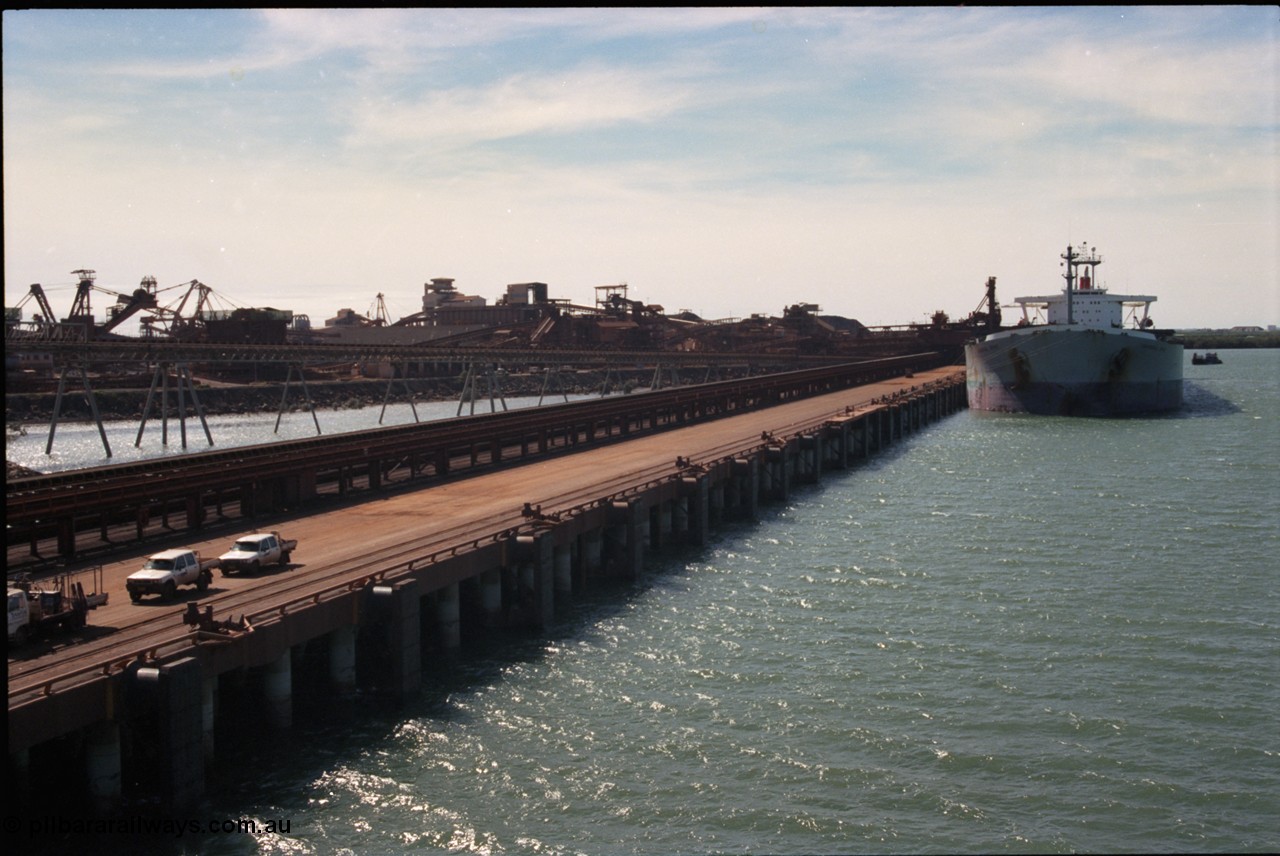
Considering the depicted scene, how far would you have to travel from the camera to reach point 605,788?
822 inches

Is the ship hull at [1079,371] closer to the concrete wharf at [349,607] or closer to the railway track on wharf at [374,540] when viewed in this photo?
the railway track on wharf at [374,540]

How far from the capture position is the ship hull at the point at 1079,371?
9631 cm

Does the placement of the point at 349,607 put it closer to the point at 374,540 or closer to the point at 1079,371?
the point at 374,540

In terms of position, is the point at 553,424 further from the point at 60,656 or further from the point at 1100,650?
the point at 60,656

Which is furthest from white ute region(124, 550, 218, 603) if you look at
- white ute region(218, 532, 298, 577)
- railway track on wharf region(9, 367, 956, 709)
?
white ute region(218, 532, 298, 577)

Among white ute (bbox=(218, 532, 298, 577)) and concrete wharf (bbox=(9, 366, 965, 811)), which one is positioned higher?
white ute (bbox=(218, 532, 298, 577))


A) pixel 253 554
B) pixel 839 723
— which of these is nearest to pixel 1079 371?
pixel 839 723

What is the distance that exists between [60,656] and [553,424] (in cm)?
4092

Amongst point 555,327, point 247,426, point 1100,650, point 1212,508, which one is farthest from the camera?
point 555,327

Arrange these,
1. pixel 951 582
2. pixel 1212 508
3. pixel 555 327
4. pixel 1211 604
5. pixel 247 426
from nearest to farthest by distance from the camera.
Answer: pixel 1211 604 < pixel 951 582 < pixel 1212 508 < pixel 247 426 < pixel 555 327

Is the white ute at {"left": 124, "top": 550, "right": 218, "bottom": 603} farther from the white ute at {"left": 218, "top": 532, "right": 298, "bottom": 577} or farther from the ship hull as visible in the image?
the ship hull

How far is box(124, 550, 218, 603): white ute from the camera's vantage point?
957 inches

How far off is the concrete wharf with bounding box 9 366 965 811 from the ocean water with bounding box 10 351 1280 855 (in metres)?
1.25

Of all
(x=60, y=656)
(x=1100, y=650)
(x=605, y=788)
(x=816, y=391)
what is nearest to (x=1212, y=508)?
(x=1100, y=650)
